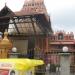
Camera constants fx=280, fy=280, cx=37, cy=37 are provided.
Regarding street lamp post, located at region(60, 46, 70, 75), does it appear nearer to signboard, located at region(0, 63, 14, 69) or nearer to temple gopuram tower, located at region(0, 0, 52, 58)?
signboard, located at region(0, 63, 14, 69)

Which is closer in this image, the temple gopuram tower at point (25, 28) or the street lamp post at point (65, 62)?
the street lamp post at point (65, 62)

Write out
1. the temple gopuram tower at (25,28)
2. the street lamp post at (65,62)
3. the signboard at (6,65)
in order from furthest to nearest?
the temple gopuram tower at (25,28) < the street lamp post at (65,62) < the signboard at (6,65)

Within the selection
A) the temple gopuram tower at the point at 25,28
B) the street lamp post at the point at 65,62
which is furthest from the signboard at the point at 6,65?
the temple gopuram tower at the point at 25,28

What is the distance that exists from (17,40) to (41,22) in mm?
2034

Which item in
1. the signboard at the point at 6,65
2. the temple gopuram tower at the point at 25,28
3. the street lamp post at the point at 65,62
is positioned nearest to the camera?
the signboard at the point at 6,65

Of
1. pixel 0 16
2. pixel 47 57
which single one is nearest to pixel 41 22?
pixel 0 16

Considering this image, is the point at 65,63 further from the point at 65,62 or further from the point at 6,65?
the point at 6,65

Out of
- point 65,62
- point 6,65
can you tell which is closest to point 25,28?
point 65,62

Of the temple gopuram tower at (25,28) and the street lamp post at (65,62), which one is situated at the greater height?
the temple gopuram tower at (25,28)

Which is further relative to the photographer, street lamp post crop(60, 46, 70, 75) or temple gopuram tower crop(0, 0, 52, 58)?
temple gopuram tower crop(0, 0, 52, 58)

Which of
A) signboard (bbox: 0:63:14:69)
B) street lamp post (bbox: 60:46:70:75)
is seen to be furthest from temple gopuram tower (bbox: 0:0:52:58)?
signboard (bbox: 0:63:14:69)

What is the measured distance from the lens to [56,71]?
12.6m

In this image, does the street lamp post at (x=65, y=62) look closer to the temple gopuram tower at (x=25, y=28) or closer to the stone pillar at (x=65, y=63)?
the stone pillar at (x=65, y=63)

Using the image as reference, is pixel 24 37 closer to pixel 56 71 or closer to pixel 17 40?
pixel 17 40
